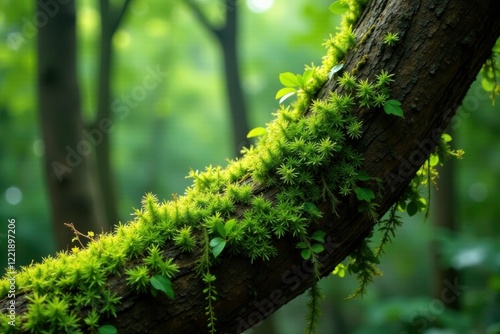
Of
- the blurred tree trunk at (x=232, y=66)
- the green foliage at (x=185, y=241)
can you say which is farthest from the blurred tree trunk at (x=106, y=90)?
the green foliage at (x=185, y=241)

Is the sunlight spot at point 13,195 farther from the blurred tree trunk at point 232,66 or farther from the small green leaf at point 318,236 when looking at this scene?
the small green leaf at point 318,236

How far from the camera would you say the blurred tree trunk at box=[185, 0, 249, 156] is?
6297mm

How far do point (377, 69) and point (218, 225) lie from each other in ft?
2.34

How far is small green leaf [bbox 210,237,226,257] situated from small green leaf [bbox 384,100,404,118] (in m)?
0.64

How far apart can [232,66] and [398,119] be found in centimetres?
502

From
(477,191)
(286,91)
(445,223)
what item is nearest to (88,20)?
(445,223)

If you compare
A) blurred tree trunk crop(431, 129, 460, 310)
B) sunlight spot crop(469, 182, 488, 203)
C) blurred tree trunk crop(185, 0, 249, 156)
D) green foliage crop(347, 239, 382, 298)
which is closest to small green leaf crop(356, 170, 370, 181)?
green foliage crop(347, 239, 382, 298)

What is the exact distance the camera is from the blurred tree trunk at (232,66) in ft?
20.7

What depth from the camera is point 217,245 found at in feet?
4.81

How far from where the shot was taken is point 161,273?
Answer: 1.43 meters

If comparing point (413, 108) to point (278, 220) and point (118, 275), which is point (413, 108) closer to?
point (278, 220)

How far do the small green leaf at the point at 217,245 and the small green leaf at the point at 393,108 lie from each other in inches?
25.2

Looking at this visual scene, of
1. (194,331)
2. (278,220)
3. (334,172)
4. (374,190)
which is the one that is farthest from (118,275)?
(374,190)

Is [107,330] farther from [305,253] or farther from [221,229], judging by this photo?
[305,253]
